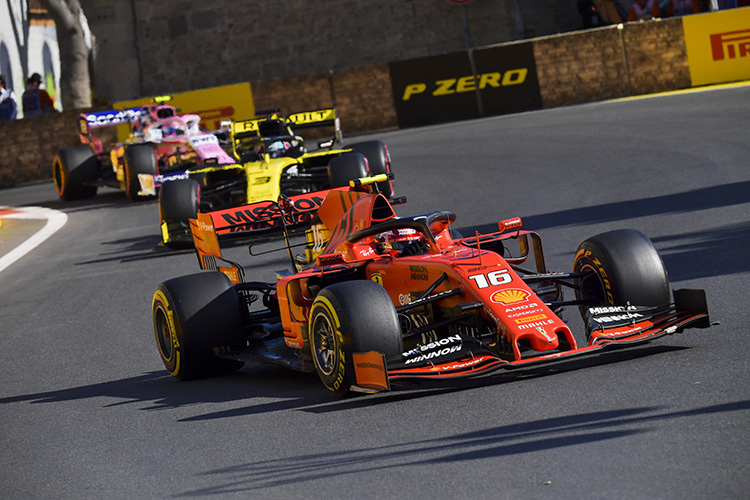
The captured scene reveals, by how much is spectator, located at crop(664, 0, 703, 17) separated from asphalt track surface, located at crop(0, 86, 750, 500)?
15124mm

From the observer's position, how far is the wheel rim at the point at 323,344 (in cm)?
726

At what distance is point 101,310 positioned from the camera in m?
12.1

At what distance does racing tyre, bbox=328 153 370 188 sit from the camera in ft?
52.1

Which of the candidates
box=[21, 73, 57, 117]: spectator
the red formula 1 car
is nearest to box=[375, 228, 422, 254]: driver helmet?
the red formula 1 car

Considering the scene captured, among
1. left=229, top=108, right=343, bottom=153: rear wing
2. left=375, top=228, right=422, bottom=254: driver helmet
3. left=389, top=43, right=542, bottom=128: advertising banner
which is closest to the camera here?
left=375, top=228, right=422, bottom=254: driver helmet

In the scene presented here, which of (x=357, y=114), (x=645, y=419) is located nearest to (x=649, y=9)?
(x=357, y=114)

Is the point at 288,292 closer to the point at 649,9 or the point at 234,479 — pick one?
the point at 234,479

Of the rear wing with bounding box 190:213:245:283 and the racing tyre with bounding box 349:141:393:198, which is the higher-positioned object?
the racing tyre with bounding box 349:141:393:198

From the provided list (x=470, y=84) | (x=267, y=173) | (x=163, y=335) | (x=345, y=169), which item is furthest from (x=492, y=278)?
(x=470, y=84)

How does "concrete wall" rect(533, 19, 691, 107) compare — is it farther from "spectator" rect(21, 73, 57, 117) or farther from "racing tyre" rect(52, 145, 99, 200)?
"spectator" rect(21, 73, 57, 117)

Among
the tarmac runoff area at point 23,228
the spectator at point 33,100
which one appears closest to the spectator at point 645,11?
the spectator at point 33,100

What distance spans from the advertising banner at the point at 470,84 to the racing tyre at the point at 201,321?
18491 mm

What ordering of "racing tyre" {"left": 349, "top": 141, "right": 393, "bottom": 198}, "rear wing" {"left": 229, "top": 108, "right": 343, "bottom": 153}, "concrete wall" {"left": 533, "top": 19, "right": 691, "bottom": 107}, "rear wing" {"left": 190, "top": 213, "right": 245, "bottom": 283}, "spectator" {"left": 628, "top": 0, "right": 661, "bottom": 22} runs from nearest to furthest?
"rear wing" {"left": 190, "top": 213, "right": 245, "bottom": 283} → "racing tyre" {"left": 349, "top": 141, "right": 393, "bottom": 198} → "rear wing" {"left": 229, "top": 108, "right": 343, "bottom": 153} → "concrete wall" {"left": 533, "top": 19, "right": 691, "bottom": 107} → "spectator" {"left": 628, "top": 0, "right": 661, "bottom": 22}

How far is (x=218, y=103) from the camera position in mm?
28359
